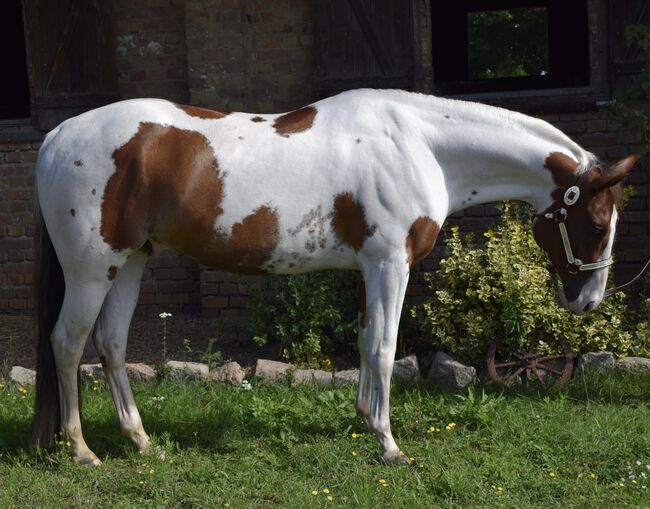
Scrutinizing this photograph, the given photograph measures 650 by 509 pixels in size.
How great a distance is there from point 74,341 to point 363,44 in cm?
393

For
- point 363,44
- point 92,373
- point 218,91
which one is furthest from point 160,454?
point 363,44

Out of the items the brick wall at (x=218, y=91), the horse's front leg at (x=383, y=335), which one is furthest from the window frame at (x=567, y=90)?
the horse's front leg at (x=383, y=335)

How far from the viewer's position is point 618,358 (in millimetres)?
5570

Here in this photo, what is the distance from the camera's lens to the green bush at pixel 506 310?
5.61 meters

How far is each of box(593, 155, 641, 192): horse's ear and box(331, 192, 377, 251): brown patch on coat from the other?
3.57 feet

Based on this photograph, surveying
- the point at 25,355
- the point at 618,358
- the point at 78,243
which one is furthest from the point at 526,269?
the point at 25,355

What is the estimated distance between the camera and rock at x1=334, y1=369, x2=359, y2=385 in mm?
5371

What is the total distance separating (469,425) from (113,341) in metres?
1.97

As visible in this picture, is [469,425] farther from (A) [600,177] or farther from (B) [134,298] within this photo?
(B) [134,298]

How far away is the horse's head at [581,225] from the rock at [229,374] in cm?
223

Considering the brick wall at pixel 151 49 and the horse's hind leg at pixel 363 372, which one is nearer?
the horse's hind leg at pixel 363 372

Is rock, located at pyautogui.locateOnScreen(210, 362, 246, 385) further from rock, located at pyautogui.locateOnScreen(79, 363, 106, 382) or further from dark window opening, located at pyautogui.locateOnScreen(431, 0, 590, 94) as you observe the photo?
dark window opening, located at pyautogui.locateOnScreen(431, 0, 590, 94)

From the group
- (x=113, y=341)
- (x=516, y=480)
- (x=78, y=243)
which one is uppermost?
(x=78, y=243)

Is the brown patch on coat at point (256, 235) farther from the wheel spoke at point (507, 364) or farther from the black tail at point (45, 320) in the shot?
the wheel spoke at point (507, 364)
